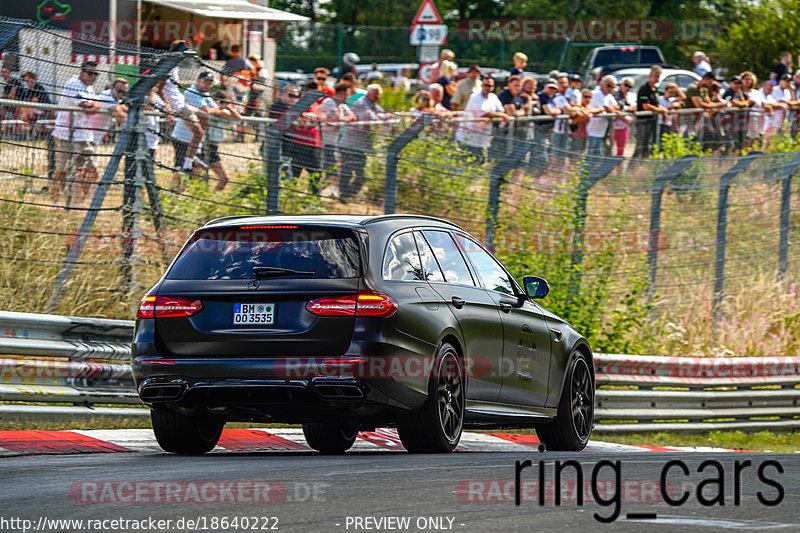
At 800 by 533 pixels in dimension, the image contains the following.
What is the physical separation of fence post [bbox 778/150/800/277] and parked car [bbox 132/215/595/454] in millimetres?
10775

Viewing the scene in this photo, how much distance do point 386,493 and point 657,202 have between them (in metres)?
11.5

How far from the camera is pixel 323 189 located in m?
14.8

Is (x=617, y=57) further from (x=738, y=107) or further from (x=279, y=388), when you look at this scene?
(x=279, y=388)

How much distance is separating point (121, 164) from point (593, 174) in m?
6.21

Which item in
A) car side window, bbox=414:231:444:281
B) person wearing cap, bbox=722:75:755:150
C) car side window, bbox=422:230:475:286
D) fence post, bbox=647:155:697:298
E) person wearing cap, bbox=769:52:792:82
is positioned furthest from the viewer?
person wearing cap, bbox=769:52:792:82

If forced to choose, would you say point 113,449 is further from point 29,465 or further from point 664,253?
point 664,253

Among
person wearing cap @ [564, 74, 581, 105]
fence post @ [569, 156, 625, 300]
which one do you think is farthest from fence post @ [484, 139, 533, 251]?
person wearing cap @ [564, 74, 581, 105]

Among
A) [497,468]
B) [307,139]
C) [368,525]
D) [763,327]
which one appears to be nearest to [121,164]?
[307,139]

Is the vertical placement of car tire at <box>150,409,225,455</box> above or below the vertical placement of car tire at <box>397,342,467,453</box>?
below

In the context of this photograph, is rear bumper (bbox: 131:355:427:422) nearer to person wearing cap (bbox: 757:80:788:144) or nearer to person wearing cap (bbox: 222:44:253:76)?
person wearing cap (bbox: 757:80:788:144)

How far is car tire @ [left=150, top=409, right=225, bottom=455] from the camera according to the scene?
9.68m

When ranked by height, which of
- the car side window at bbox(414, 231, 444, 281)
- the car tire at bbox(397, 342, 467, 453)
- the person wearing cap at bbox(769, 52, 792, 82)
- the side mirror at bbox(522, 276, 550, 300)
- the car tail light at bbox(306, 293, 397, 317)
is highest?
the person wearing cap at bbox(769, 52, 792, 82)

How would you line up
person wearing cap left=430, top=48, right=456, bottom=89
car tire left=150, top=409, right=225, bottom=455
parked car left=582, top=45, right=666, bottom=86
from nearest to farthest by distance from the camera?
1. car tire left=150, top=409, right=225, bottom=455
2. person wearing cap left=430, top=48, right=456, bottom=89
3. parked car left=582, top=45, right=666, bottom=86

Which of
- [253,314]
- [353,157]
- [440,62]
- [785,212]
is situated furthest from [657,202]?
[253,314]
